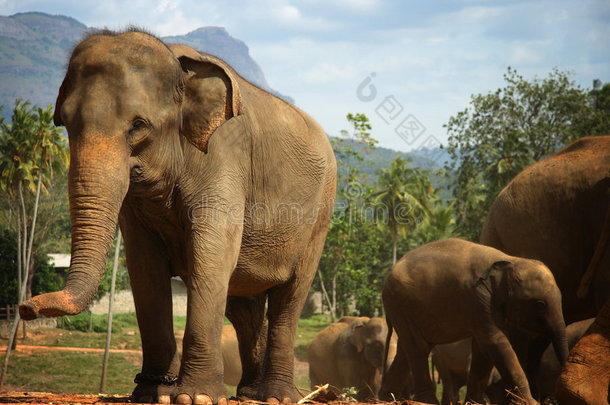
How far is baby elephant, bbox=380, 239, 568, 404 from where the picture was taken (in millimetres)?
7734

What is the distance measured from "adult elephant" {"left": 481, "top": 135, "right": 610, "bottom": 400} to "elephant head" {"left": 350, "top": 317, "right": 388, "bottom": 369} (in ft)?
21.5

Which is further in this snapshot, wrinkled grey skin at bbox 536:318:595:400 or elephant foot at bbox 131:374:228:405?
wrinkled grey skin at bbox 536:318:595:400

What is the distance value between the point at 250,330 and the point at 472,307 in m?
3.41

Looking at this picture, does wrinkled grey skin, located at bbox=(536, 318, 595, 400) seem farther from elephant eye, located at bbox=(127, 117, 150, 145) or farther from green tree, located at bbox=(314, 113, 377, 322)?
green tree, located at bbox=(314, 113, 377, 322)

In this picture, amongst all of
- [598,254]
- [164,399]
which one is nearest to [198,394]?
[164,399]

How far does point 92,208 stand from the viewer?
3701 millimetres

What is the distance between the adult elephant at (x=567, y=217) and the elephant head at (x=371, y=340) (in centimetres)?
655

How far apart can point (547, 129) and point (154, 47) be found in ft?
87.1

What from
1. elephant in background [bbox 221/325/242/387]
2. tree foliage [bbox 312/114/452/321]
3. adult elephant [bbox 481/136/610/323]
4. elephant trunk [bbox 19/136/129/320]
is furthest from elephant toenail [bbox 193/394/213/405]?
tree foliage [bbox 312/114/452/321]

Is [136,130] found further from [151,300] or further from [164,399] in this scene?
[164,399]

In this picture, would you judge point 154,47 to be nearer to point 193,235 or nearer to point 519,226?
point 193,235

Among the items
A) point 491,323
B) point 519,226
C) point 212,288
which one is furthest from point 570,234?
point 212,288

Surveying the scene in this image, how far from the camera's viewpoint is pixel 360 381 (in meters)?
15.8

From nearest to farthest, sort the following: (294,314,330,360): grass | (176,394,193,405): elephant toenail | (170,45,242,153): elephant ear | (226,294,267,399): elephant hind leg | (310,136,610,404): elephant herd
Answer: (176,394,193,405): elephant toenail → (170,45,242,153): elephant ear → (226,294,267,399): elephant hind leg → (310,136,610,404): elephant herd → (294,314,330,360): grass
